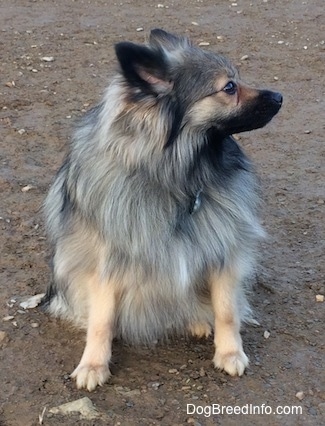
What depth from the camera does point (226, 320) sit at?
3.43 metres

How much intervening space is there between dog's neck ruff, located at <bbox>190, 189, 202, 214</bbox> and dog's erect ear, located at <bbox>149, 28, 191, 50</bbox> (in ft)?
2.06

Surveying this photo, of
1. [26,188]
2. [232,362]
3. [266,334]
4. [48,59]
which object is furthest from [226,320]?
[48,59]

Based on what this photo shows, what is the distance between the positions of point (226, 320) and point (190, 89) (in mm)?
1136

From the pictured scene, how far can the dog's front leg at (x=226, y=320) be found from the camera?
3377 mm

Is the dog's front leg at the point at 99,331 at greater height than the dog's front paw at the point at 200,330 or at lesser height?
greater

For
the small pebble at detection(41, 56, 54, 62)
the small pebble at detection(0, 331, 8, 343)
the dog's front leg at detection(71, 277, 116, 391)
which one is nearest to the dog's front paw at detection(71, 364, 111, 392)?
the dog's front leg at detection(71, 277, 116, 391)

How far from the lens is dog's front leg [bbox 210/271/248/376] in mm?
3377

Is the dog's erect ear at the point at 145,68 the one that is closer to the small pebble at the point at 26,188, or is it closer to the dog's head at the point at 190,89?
the dog's head at the point at 190,89

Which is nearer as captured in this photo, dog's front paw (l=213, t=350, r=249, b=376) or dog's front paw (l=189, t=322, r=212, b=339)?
dog's front paw (l=213, t=350, r=249, b=376)

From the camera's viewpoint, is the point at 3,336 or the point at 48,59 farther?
the point at 48,59

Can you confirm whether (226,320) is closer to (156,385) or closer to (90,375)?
(156,385)

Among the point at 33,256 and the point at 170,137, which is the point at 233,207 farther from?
the point at 33,256

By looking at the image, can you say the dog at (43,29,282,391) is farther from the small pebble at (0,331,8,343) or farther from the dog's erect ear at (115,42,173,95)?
the small pebble at (0,331,8,343)

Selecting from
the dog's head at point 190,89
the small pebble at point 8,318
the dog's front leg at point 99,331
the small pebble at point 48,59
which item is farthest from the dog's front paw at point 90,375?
the small pebble at point 48,59
